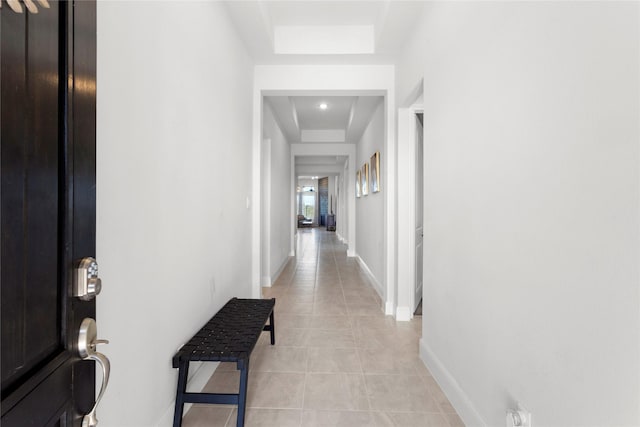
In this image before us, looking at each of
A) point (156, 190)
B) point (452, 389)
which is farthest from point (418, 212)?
point (156, 190)

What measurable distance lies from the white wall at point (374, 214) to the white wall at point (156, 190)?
2.24 meters

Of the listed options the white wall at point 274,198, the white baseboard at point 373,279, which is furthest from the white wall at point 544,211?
the white wall at point 274,198

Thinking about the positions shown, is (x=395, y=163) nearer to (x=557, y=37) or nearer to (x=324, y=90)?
(x=324, y=90)

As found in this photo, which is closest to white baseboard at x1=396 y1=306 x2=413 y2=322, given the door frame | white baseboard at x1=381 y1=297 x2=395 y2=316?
the door frame

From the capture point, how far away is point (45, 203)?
0.59 meters

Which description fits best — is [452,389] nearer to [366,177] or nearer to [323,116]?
[366,177]

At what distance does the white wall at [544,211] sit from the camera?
817 millimetres

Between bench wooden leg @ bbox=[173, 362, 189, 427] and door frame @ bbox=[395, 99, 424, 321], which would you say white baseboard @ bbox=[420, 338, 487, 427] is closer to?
door frame @ bbox=[395, 99, 424, 321]

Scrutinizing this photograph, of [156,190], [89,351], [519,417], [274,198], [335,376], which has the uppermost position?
[274,198]

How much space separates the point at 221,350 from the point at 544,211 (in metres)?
1.55

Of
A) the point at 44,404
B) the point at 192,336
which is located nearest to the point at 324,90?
the point at 192,336

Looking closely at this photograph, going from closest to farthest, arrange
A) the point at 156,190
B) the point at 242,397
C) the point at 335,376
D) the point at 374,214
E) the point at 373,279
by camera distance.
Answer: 1. the point at 156,190
2. the point at 242,397
3. the point at 335,376
4. the point at 373,279
5. the point at 374,214

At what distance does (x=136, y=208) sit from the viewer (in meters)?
1.27

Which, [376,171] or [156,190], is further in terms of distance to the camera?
[376,171]
